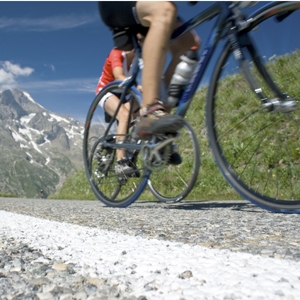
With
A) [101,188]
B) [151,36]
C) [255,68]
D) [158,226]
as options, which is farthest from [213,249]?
[101,188]

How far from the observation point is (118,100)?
451 cm

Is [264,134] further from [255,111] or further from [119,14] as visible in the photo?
[119,14]

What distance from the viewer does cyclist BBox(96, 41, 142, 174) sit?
4.24 meters

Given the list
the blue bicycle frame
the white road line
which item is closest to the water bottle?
the blue bicycle frame

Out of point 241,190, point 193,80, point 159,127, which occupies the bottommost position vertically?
point 241,190

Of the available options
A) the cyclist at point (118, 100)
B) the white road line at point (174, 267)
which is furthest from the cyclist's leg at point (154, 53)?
the white road line at point (174, 267)

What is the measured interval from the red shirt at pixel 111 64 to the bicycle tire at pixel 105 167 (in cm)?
67

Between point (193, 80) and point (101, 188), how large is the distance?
2108 millimetres

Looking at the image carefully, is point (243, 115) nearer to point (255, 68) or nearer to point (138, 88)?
point (255, 68)

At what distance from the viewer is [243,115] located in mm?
3297

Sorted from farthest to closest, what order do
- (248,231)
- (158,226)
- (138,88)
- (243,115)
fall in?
(138,88), (243,115), (158,226), (248,231)

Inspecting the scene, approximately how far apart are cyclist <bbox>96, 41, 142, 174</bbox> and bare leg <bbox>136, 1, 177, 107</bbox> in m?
0.56

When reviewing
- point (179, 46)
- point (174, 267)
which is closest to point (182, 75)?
point (179, 46)

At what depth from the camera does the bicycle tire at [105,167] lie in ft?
14.1
